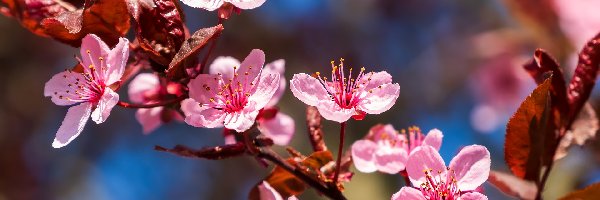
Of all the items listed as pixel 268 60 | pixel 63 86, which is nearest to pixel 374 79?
pixel 63 86

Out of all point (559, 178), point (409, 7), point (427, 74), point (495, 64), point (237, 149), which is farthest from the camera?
point (409, 7)

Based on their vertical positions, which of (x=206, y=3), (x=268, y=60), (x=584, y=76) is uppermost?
(x=206, y=3)

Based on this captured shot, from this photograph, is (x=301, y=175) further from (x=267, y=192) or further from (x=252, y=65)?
(x=252, y=65)

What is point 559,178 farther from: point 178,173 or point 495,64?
point 178,173

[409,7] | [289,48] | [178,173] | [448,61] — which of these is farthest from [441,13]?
[178,173]

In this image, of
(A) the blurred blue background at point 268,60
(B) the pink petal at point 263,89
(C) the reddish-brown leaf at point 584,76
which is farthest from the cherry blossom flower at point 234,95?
(A) the blurred blue background at point 268,60

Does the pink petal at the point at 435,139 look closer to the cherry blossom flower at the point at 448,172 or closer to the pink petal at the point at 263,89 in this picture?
the cherry blossom flower at the point at 448,172
